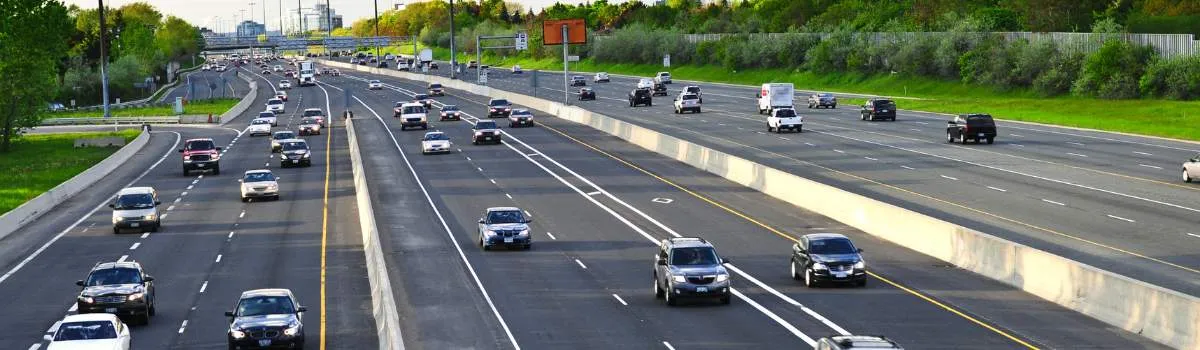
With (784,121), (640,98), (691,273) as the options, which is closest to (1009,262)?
(691,273)

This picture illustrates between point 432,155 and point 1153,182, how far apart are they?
37.9 metres

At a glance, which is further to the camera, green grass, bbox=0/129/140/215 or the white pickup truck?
the white pickup truck

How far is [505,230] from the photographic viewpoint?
143ft

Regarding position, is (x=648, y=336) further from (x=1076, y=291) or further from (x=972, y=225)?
(x=972, y=225)

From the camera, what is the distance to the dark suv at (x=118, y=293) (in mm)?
31922

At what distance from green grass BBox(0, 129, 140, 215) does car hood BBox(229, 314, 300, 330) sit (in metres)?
36.4

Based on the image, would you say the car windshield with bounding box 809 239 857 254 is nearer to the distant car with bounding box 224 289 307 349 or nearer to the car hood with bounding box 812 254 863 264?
the car hood with bounding box 812 254 863 264

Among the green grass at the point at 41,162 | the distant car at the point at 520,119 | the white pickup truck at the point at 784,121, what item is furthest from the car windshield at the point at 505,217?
the distant car at the point at 520,119

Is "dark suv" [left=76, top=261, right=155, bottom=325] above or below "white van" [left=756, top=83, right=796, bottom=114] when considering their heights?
below

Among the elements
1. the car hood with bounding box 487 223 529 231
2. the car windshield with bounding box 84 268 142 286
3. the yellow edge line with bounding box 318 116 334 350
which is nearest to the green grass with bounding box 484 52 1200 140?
the yellow edge line with bounding box 318 116 334 350

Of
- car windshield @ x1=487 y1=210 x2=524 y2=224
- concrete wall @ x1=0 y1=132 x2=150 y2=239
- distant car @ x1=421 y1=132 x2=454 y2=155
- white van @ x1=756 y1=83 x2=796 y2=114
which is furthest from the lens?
white van @ x1=756 y1=83 x2=796 y2=114

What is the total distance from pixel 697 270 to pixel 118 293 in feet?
41.1

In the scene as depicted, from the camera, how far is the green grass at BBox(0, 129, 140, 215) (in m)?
70.7

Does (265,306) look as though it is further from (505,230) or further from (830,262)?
(505,230)
